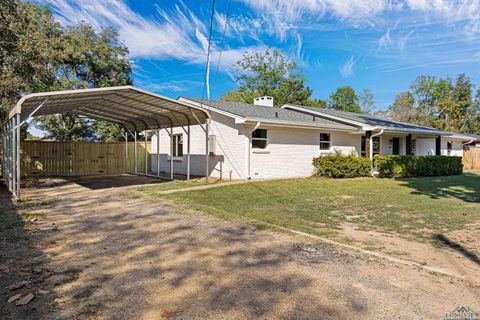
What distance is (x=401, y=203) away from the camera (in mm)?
8562

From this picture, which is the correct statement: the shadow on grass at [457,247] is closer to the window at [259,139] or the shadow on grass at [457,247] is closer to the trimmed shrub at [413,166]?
the window at [259,139]

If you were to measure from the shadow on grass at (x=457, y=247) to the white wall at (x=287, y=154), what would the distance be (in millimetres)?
9004

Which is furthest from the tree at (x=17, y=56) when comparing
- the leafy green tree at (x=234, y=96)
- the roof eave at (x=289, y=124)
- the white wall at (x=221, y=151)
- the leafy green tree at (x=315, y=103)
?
the leafy green tree at (x=315, y=103)

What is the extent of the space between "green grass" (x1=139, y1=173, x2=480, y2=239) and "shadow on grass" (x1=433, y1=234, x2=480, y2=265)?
209 millimetres

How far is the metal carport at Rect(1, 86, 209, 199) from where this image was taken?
8.90m

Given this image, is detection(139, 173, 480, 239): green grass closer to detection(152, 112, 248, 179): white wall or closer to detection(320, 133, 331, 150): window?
detection(152, 112, 248, 179): white wall

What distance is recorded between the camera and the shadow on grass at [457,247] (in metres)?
4.20

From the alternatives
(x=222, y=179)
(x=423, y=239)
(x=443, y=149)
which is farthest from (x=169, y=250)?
(x=443, y=149)

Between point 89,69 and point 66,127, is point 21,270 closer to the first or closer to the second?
point 89,69

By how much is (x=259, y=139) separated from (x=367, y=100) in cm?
4989

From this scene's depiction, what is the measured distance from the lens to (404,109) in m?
47.2

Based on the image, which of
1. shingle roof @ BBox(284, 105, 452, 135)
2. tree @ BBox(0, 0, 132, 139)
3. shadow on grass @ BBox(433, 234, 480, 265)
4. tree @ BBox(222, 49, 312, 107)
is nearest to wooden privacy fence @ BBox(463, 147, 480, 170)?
shingle roof @ BBox(284, 105, 452, 135)

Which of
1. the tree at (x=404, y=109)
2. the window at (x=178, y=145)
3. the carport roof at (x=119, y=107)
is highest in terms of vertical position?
the tree at (x=404, y=109)

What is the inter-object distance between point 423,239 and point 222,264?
3.51 m
